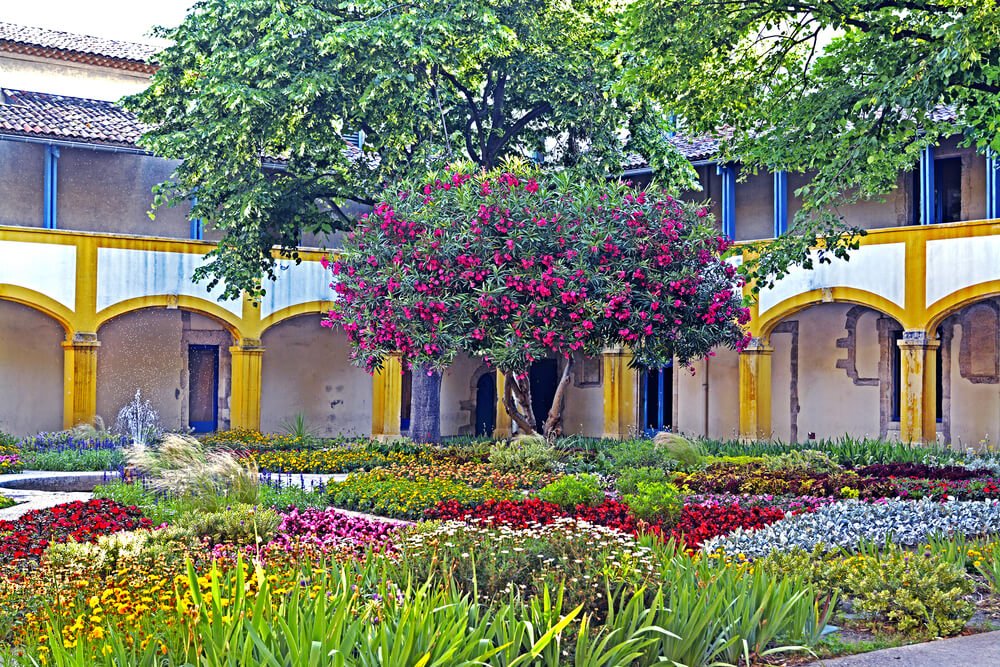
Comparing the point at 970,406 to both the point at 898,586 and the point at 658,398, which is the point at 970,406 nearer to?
the point at 658,398

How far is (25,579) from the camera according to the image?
23.0 ft

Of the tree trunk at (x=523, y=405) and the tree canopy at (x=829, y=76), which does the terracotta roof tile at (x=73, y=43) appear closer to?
the tree trunk at (x=523, y=405)

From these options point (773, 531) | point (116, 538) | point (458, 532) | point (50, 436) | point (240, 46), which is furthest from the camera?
point (50, 436)

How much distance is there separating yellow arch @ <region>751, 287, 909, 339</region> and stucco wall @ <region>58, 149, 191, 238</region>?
1130 cm

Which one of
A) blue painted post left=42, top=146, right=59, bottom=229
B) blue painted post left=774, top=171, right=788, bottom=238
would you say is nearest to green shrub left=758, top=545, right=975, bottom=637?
blue painted post left=774, top=171, right=788, bottom=238

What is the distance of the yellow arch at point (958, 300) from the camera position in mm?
18625

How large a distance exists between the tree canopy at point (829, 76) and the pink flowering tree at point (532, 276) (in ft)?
4.99

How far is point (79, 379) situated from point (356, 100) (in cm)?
746

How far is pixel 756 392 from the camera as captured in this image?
21578mm

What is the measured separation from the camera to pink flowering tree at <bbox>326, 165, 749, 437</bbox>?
1455 cm

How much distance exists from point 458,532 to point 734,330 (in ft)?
32.3

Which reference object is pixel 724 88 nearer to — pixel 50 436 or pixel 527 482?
pixel 527 482

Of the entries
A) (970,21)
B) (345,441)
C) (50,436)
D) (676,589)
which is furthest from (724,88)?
(50,436)

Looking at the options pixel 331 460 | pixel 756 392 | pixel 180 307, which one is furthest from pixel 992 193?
pixel 180 307
